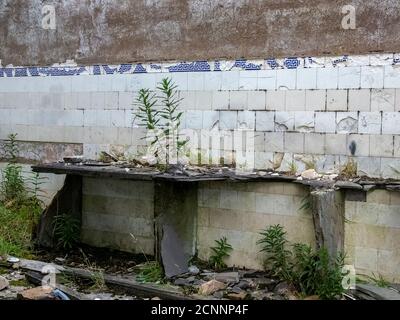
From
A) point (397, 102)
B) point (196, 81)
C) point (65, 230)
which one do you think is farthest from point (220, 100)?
point (65, 230)

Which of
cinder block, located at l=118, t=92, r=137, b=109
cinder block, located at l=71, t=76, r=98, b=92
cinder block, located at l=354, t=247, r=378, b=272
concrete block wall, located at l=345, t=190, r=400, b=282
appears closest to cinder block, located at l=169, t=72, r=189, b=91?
cinder block, located at l=118, t=92, r=137, b=109

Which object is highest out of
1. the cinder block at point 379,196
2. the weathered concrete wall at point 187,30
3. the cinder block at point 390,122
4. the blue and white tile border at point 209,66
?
the weathered concrete wall at point 187,30

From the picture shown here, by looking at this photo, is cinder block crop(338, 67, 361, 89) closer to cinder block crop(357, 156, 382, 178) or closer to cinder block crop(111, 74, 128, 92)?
cinder block crop(357, 156, 382, 178)

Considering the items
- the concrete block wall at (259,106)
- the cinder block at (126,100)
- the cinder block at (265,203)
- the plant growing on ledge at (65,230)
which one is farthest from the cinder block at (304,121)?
the plant growing on ledge at (65,230)

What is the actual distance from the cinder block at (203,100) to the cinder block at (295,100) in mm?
886

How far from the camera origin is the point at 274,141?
17.9 ft

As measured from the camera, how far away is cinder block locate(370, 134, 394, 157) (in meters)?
4.88

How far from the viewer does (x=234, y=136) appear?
18.5 ft

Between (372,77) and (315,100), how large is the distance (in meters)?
0.58

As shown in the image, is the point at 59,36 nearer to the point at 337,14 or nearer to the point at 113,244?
the point at 113,244

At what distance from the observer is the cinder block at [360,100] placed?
496 centimetres

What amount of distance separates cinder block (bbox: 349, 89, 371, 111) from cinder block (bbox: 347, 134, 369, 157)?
0.86 feet

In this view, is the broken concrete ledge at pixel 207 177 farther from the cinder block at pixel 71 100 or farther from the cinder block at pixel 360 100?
the cinder block at pixel 71 100
